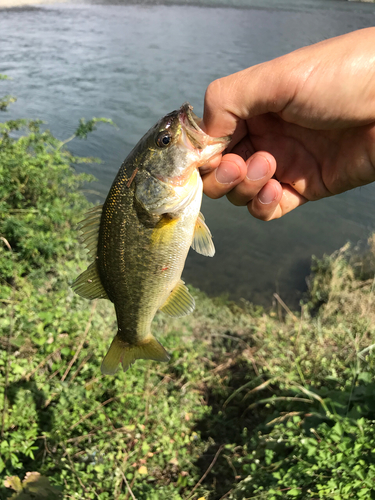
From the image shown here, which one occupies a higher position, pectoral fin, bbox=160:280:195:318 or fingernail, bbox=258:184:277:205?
fingernail, bbox=258:184:277:205

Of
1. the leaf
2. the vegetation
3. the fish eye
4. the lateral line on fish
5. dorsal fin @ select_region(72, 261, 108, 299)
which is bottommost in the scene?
the vegetation

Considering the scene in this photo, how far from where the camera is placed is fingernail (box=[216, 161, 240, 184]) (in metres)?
2.26

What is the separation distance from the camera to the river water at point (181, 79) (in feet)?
26.7

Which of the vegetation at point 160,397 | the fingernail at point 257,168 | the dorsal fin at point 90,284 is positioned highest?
the fingernail at point 257,168

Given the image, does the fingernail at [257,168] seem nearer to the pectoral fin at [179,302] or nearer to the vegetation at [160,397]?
the pectoral fin at [179,302]

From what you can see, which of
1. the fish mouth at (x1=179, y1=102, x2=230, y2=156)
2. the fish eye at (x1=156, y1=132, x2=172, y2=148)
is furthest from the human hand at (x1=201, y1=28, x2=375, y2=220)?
the fish eye at (x1=156, y1=132, x2=172, y2=148)

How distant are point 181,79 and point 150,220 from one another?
14.0m

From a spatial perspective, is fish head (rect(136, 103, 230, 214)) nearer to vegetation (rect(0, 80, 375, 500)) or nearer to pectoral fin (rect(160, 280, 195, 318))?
pectoral fin (rect(160, 280, 195, 318))

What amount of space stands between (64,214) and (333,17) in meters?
26.8

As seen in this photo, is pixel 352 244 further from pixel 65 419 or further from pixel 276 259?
pixel 65 419

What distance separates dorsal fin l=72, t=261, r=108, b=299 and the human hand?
3.18 ft

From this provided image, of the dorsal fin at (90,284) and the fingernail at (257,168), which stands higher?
the fingernail at (257,168)

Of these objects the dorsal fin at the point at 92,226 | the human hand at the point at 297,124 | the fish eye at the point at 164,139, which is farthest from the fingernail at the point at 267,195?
the dorsal fin at the point at 92,226

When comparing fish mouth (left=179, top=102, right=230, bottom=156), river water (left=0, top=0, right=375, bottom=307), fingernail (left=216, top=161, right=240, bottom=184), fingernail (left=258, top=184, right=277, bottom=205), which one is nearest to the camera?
fish mouth (left=179, top=102, right=230, bottom=156)
